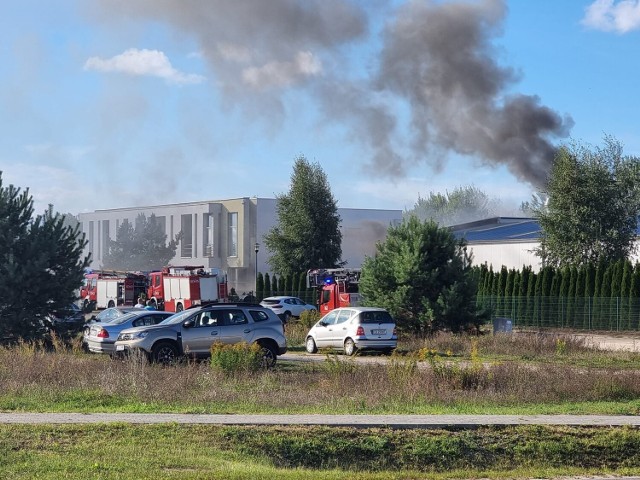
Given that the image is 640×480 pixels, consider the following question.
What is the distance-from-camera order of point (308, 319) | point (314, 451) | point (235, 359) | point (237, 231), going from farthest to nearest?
1. point (237, 231)
2. point (308, 319)
3. point (235, 359)
4. point (314, 451)

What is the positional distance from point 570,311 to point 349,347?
810 inches

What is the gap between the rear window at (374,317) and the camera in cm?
2986

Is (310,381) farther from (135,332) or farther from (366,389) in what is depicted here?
(135,332)

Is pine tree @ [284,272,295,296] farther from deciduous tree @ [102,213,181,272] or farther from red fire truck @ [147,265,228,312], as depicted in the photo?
deciduous tree @ [102,213,181,272]

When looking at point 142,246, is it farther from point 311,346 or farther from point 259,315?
point 259,315

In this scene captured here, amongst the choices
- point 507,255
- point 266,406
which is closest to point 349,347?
point 266,406

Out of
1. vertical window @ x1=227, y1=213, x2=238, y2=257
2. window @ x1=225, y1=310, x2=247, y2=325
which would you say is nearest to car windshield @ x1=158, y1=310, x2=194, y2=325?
window @ x1=225, y1=310, x2=247, y2=325

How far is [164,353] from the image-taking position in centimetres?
2394

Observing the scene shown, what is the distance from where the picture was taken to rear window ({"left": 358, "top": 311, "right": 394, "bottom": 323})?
1176 inches

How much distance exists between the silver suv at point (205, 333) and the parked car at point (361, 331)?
5.06 m

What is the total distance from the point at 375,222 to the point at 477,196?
51.1 m

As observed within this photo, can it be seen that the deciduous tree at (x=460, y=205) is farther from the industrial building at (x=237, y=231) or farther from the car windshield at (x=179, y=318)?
the car windshield at (x=179, y=318)

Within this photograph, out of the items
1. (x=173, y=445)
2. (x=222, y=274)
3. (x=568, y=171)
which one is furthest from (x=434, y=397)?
(x=222, y=274)

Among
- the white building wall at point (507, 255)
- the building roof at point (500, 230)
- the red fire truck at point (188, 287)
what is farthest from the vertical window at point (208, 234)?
the white building wall at point (507, 255)
